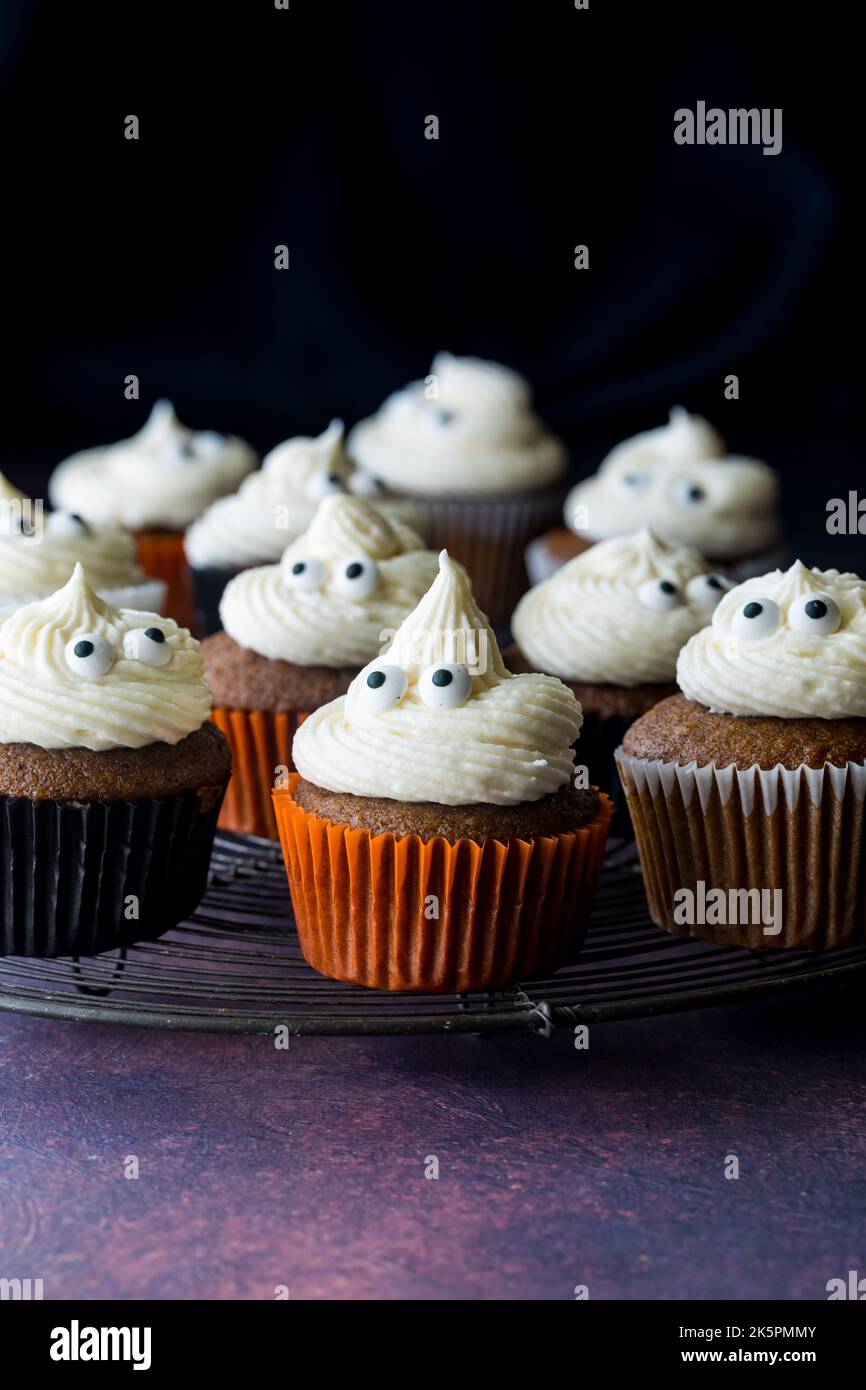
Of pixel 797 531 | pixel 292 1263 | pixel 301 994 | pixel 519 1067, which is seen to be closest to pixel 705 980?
pixel 519 1067

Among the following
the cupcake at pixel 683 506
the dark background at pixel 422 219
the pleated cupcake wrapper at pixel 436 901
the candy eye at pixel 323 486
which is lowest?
the pleated cupcake wrapper at pixel 436 901

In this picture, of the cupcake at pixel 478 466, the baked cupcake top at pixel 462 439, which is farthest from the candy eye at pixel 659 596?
the baked cupcake top at pixel 462 439

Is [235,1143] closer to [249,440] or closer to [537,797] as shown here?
[537,797]

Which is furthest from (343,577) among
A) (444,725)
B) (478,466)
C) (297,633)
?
(478,466)

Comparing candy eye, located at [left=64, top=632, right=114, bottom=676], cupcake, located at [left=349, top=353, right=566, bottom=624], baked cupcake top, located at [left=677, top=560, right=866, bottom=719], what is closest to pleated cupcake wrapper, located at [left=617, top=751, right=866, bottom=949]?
baked cupcake top, located at [left=677, top=560, right=866, bottom=719]

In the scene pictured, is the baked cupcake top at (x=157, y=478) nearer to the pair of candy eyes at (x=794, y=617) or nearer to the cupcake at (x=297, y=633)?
the cupcake at (x=297, y=633)

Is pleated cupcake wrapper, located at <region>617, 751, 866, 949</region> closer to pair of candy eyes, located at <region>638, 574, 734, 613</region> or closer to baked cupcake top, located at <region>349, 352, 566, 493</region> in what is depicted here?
pair of candy eyes, located at <region>638, 574, 734, 613</region>
